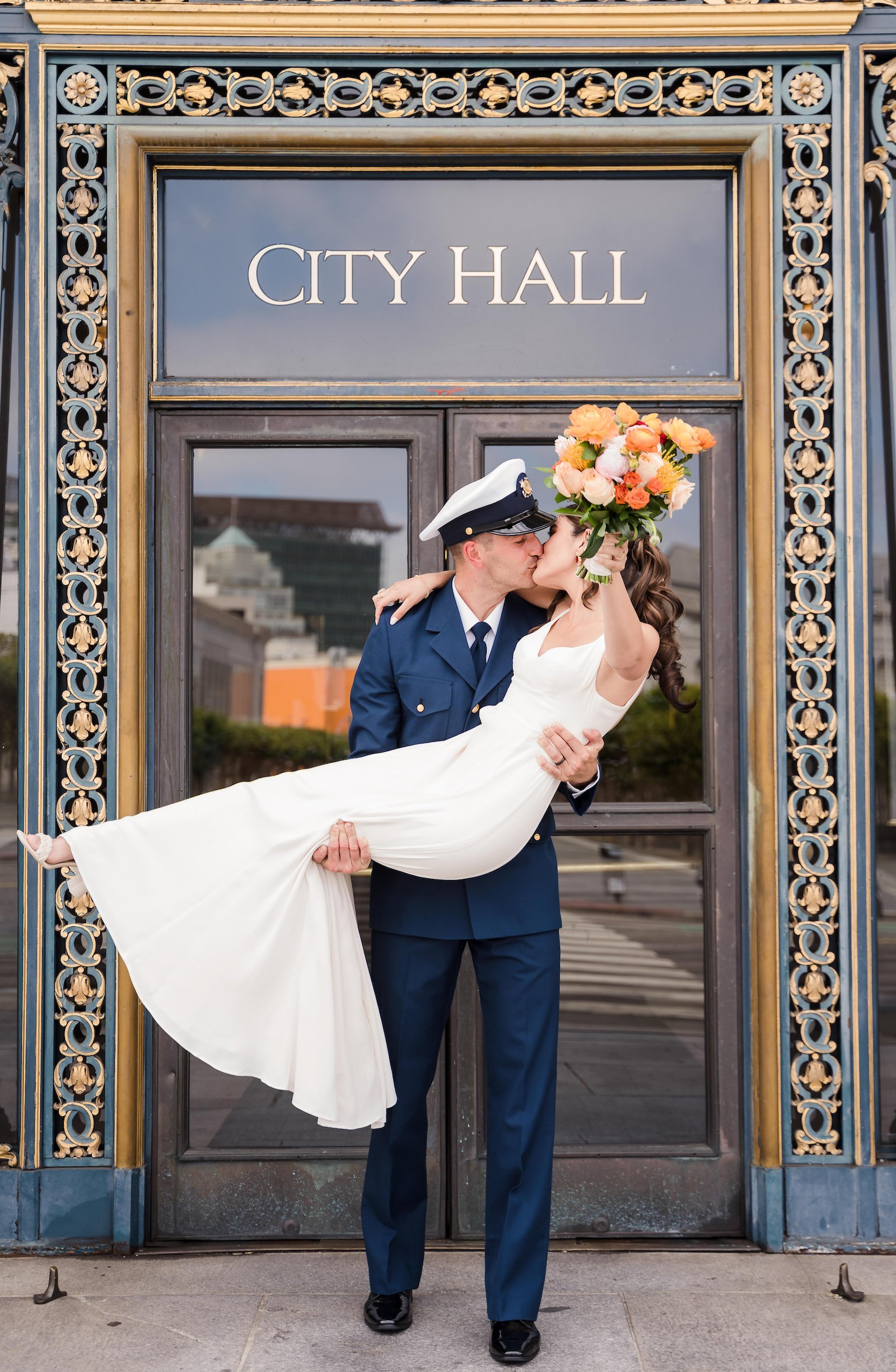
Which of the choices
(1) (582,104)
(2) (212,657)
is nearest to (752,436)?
(1) (582,104)

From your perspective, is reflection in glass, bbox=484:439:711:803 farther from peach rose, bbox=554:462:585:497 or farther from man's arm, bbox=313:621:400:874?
peach rose, bbox=554:462:585:497

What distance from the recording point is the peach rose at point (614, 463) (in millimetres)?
2422

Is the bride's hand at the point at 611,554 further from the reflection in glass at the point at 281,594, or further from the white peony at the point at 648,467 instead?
the reflection in glass at the point at 281,594

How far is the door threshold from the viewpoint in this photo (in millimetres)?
3553

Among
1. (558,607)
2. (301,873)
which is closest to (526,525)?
(558,607)

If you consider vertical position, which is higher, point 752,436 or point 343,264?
point 343,264

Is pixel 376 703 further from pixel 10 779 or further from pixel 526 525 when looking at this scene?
pixel 10 779

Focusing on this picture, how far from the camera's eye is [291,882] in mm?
2881

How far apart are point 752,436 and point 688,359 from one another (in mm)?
343

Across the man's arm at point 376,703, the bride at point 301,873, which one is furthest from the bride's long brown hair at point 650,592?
the man's arm at point 376,703

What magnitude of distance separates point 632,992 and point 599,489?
2.05 metres

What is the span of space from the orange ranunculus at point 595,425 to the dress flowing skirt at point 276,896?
779 millimetres

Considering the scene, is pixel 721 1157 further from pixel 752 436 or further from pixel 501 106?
pixel 501 106

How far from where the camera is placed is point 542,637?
9.71ft
